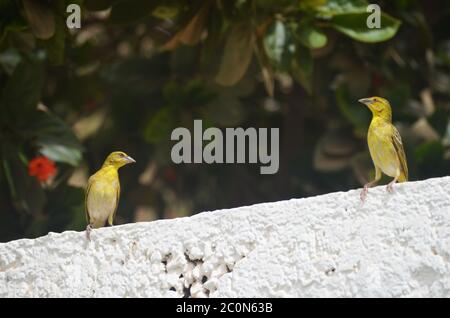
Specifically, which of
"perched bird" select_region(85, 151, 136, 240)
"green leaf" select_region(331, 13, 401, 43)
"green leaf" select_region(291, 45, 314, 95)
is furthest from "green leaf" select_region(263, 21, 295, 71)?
"perched bird" select_region(85, 151, 136, 240)

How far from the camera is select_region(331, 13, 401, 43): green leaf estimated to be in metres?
4.80

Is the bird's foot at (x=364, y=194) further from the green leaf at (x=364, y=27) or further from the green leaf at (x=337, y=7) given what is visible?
the green leaf at (x=337, y=7)

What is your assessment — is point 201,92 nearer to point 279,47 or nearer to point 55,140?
point 279,47

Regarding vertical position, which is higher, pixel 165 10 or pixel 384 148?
pixel 165 10

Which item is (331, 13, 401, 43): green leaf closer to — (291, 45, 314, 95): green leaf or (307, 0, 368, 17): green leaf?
(307, 0, 368, 17): green leaf

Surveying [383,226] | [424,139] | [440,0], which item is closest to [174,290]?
[383,226]

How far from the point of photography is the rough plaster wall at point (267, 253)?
3.07m

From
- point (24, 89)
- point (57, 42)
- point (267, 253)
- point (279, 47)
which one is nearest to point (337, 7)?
point (279, 47)

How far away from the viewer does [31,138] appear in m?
5.05

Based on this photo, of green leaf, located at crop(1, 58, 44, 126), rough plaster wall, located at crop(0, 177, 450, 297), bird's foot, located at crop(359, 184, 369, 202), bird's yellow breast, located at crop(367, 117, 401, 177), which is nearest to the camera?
rough plaster wall, located at crop(0, 177, 450, 297)

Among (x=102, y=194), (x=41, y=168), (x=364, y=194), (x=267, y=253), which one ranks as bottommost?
(x=267, y=253)

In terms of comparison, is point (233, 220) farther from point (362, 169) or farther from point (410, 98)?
point (410, 98)

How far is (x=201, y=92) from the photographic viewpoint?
560 centimetres

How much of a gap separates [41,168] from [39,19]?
0.93 m
